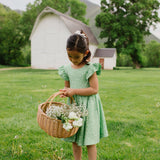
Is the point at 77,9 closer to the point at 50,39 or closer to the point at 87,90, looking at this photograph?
the point at 50,39

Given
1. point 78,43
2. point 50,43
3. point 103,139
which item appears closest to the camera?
point 78,43

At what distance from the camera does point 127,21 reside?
2977 centimetres

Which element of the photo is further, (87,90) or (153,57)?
(153,57)

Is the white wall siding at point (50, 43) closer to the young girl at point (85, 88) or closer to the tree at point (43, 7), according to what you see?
the tree at point (43, 7)

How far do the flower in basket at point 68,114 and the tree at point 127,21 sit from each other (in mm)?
28287

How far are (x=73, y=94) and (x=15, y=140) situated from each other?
1580 millimetres

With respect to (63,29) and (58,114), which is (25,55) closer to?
(63,29)

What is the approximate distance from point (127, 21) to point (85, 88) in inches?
1194

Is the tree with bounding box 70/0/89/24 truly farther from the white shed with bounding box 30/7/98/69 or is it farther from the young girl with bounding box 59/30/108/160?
the young girl with bounding box 59/30/108/160

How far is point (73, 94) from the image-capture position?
2008 millimetres

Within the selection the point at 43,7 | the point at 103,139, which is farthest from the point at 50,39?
the point at 103,139

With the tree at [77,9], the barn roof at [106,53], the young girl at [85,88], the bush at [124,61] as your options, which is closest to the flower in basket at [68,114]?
the young girl at [85,88]

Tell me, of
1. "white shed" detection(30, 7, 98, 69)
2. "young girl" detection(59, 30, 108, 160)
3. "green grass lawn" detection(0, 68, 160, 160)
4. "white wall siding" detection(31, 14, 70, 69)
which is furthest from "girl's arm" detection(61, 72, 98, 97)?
"white wall siding" detection(31, 14, 70, 69)

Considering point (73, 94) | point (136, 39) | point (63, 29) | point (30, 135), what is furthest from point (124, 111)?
point (136, 39)
